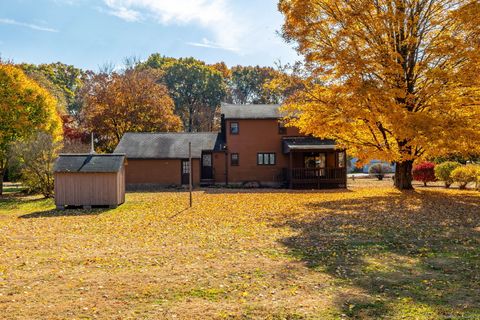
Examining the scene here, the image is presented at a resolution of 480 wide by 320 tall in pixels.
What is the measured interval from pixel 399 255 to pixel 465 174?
2026cm

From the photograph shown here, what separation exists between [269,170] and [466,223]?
880 inches

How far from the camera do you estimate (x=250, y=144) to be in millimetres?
35781

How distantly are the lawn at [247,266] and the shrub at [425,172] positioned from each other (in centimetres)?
1590

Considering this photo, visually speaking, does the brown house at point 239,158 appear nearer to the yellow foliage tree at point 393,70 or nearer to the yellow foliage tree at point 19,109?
the yellow foliage tree at point 19,109

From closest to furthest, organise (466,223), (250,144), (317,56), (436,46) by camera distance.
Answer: (466,223)
(436,46)
(317,56)
(250,144)

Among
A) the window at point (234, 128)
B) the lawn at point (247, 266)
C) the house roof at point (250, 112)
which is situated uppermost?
the house roof at point (250, 112)

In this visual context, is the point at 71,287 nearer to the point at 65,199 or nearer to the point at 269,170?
the point at 65,199

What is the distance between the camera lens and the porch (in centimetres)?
3272

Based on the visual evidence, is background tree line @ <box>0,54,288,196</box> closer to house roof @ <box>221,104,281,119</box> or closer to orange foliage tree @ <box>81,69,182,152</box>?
orange foliage tree @ <box>81,69,182,152</box>

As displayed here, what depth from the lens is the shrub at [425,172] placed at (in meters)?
32.6

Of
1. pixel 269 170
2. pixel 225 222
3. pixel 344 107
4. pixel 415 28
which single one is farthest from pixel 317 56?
pixel 269 170

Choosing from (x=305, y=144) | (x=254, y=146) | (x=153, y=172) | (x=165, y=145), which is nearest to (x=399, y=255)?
(x=305, y=144)

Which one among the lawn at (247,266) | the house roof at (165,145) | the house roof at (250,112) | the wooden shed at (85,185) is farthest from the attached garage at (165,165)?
the lawn at (247,266)

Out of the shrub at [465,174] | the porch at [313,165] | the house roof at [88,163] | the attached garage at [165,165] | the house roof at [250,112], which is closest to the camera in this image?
the house roof at [88,163]
